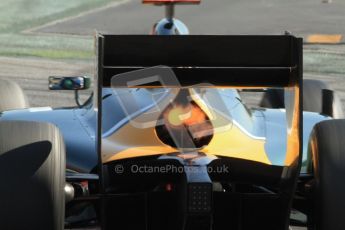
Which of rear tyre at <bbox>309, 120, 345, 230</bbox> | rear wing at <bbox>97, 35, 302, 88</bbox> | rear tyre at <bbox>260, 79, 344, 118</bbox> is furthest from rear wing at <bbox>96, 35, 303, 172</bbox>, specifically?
rear tyre at <bbox>260, 79, 344, 118</bbox>

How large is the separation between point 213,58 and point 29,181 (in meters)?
1.08

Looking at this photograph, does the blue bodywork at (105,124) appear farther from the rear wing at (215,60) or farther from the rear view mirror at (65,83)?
the rear wing at (215,60)

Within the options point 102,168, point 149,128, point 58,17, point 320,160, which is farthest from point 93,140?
point 58,17

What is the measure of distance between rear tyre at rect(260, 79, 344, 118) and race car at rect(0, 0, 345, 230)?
93.8 inches

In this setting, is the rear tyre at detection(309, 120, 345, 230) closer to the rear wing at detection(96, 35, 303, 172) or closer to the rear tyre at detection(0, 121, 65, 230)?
the rear wing at detection(96, 35, 303, 172)

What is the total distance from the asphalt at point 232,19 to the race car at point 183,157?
45.6 feet

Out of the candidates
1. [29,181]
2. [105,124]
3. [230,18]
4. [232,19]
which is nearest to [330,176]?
[105,124]

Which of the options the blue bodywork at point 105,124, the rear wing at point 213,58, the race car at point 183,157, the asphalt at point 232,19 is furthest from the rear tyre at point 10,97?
the asphalt at point 232,19

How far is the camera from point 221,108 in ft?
17.9

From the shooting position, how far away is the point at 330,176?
4727 mm

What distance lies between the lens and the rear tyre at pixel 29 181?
15.1ft

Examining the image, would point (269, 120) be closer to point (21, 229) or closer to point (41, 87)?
point (21, 229)

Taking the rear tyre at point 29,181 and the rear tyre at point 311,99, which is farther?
the rear tyre at point 311,99

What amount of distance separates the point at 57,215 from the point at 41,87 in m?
8.67
